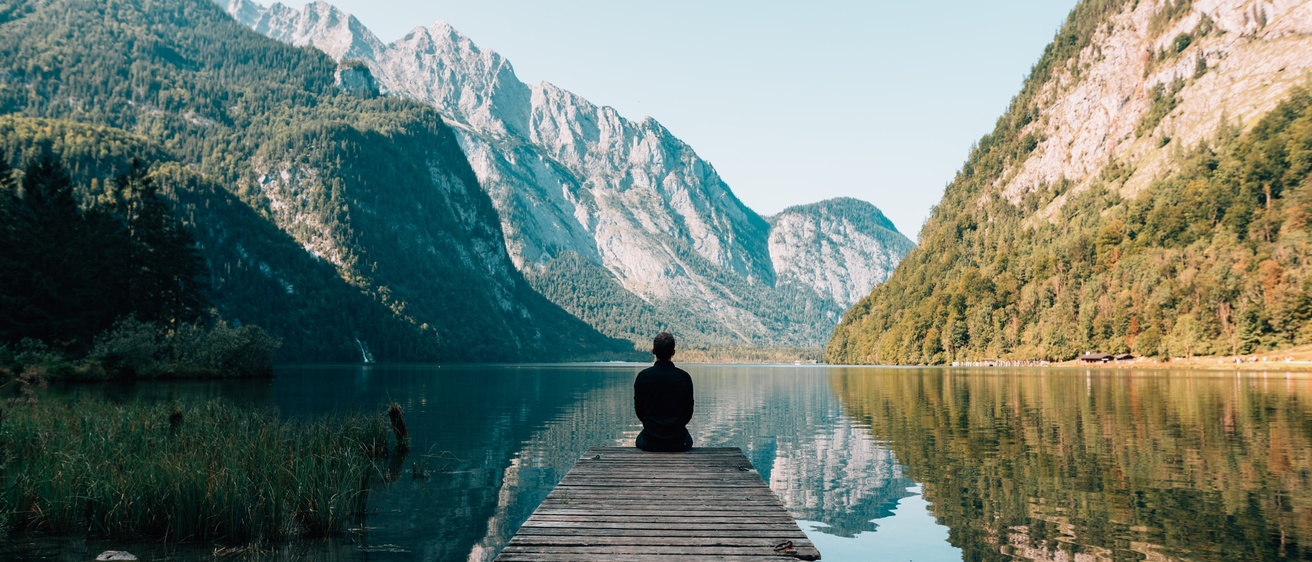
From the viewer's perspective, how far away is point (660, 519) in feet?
35.4

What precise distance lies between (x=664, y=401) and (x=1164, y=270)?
143 m

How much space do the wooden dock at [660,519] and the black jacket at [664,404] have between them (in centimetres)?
113

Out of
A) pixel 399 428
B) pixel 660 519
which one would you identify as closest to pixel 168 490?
pixel 660 519

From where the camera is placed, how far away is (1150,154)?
181 meters

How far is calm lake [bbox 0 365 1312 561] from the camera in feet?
52.5

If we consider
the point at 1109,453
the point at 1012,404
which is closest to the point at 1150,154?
the point at 1012,404

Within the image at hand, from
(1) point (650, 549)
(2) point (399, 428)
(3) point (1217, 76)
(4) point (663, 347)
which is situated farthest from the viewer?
(3) point (1217, 76)

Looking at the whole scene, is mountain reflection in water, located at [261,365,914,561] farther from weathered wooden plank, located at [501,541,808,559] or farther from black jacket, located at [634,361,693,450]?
weathered wooden plank, located at [501,541,808,559]

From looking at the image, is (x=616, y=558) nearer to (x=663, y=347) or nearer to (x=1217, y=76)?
(x=663, y=347)

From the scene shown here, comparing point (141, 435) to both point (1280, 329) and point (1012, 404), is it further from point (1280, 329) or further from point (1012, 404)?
point (1280, 329)

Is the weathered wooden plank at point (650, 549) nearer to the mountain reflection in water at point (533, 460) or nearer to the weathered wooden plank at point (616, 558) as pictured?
the weathered wooden plank at point (616, 558)

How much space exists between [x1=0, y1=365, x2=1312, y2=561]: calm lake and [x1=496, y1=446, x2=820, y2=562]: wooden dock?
4.13m

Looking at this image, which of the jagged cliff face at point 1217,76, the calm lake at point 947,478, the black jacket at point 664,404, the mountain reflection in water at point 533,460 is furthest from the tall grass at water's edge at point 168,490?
the jagged cliff face at point 1217,76

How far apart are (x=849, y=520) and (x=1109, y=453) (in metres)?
13.2
